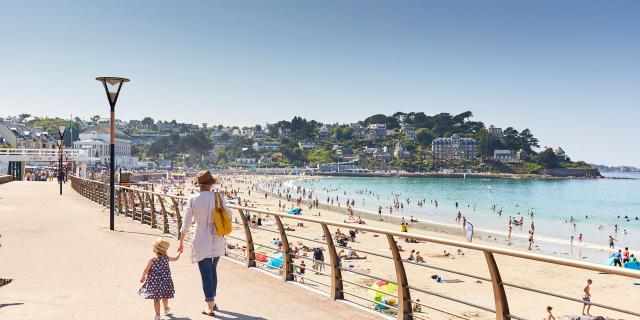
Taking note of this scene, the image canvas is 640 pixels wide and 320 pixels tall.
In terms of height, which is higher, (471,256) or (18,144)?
(18,144)

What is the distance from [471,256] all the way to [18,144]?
8500 centimetres

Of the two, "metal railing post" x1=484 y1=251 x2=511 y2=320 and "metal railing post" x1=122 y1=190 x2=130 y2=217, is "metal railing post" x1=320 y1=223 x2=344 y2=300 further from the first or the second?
"metal railing post" x1=122 y1=190 x2=130 y2=217

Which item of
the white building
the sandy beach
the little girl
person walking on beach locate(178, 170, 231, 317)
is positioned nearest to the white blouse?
person walking on beach locate(178, 170, 231, 317)

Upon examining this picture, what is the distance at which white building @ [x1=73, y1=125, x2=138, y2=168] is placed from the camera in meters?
121

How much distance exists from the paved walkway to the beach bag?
0.93 metres

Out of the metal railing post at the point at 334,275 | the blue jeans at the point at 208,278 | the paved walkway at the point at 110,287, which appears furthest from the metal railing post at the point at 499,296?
the blue jeans at the point at 208,278

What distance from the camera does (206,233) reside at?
6152 mm

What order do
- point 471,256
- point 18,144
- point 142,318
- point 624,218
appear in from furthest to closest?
point 18,144, point 624,218, point 471,256, point 142,318

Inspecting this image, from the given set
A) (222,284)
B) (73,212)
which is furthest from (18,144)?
(222,284)

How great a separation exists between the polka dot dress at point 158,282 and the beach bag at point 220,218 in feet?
2.13

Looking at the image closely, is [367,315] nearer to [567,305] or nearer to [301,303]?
[301,303]

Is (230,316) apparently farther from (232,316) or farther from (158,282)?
(158,282)

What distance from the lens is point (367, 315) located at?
6145 mm

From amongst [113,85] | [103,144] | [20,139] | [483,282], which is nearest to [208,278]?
[113,85]
